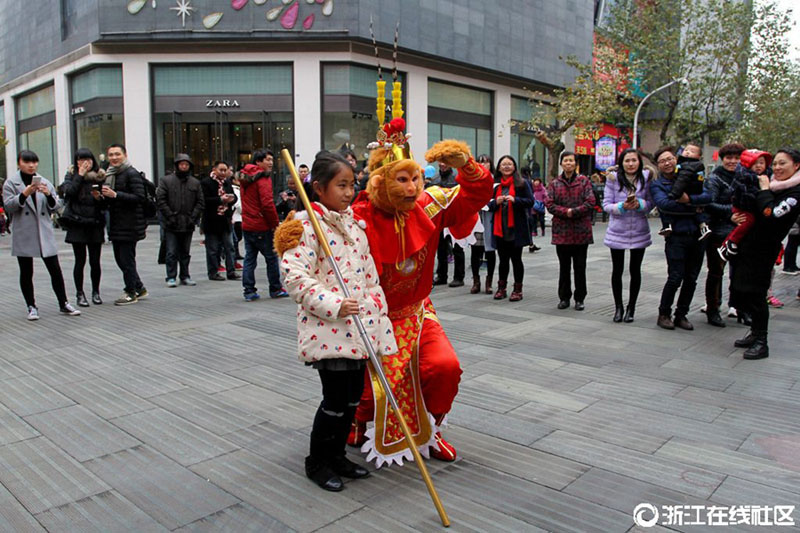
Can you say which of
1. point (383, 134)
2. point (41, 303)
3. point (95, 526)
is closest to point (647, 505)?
point (383, 134)

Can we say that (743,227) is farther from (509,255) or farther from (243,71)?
(243,71)

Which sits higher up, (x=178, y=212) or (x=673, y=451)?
(x=178, y=212)

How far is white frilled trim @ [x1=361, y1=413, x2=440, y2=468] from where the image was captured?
138 inches

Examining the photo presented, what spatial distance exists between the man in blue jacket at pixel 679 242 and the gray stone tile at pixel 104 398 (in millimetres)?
5182

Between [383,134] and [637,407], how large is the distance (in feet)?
8.35

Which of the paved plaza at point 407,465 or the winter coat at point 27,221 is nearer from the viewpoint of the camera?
the paved plaza at point 407,465

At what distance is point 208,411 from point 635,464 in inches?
106

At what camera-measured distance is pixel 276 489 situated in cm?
325

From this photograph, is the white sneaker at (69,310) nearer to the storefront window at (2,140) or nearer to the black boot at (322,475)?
the black boot at (322,475)

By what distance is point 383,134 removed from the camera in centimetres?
348

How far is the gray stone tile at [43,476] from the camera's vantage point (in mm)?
3143

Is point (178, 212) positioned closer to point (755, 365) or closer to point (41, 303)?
point (41, 303)

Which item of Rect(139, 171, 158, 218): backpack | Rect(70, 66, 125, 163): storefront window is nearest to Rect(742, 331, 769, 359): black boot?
Rect(139, 171, 158, 218): backpack

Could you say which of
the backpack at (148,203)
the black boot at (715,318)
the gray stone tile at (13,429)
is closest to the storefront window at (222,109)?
the backpack at (148,203)
